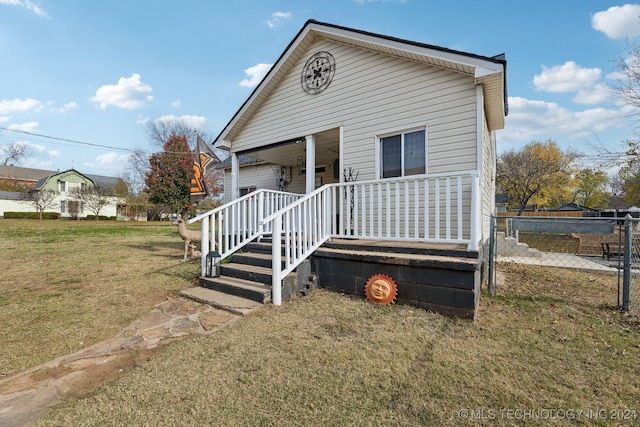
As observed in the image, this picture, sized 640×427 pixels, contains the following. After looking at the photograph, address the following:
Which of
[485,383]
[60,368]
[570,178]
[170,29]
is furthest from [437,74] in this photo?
[570,178]

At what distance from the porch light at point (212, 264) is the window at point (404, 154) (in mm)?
3654

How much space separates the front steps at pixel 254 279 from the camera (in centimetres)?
421

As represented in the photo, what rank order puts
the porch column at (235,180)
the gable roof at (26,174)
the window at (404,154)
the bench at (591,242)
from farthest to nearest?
the gable roof at (26,174) → the bench at (591,242) → the porch column at (235,180) → the window at (404,154)

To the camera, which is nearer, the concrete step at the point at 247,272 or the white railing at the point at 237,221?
the concrete step at the point at 247,272

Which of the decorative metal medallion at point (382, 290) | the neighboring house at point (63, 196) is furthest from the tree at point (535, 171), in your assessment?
the neighboring house at point (63, 196)

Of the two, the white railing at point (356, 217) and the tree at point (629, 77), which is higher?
the tree at point (629, 77)

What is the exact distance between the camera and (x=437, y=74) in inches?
205

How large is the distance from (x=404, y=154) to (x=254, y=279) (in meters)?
3.74

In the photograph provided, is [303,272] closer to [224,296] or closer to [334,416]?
[224,296]

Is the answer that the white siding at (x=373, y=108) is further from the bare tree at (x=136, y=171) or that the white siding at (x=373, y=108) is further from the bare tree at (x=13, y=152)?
the bare tree at (x=13, y=152)

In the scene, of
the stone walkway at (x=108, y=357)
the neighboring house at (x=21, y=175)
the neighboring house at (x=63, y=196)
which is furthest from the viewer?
the neighboring house at (x=21, y=175)

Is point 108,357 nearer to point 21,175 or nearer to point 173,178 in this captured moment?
point 173,178

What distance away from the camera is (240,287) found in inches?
170

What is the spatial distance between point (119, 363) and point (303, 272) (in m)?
2.60
